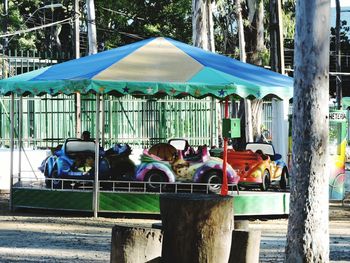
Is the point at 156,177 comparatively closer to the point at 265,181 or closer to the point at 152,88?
the point at 152,88

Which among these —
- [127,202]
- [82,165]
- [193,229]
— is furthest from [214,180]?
[193,229]

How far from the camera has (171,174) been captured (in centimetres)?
1789

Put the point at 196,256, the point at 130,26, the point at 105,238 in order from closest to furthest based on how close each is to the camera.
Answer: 1. the point at 196,256
2. the point at 105,238
3. the point at 130,26

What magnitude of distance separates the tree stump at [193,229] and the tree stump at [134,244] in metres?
0.18

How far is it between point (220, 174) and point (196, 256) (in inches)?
356

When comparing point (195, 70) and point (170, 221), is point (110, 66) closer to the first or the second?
point (195, 70)

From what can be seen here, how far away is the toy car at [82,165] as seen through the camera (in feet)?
60.8

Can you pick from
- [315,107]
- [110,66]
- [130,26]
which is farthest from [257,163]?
[130,26]

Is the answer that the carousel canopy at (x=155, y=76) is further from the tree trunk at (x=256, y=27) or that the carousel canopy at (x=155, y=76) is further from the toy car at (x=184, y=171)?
the tree trunk at (x=256, y=27)

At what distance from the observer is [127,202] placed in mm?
17875

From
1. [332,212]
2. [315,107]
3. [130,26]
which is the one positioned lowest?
[332,212]

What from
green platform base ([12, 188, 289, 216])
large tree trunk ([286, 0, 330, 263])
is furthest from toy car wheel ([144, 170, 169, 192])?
large tree trunk ([286, 0, 330, 263])

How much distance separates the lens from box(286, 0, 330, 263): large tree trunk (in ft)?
31.3

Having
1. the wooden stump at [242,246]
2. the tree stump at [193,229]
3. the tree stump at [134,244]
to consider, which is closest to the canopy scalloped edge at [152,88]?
the wooden stump at [242,246]
